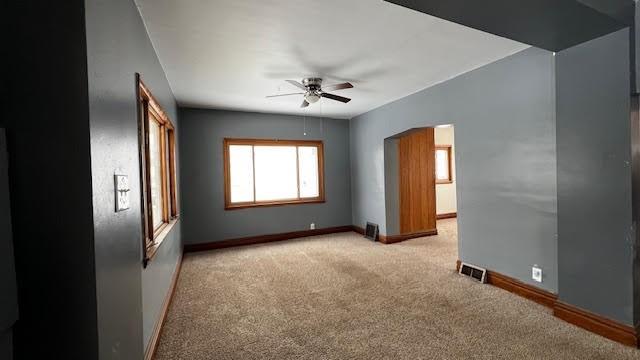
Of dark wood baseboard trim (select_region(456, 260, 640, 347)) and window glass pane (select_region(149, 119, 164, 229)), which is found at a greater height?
window glass pane (select_region(149, 119, 164, 229))

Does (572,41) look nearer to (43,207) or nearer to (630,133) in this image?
(630,133)

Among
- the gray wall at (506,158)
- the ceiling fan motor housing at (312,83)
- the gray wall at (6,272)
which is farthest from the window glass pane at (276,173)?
the gray wall at (6,272)

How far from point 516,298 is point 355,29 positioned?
2969 mm

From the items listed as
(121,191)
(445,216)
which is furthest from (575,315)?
(445,216)

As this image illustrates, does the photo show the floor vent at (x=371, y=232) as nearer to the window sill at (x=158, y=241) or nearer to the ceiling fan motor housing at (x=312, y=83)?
the ceiling fan motor housing at (x=312, y=83)

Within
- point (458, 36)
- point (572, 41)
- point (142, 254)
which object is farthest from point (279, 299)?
point (572, 41)

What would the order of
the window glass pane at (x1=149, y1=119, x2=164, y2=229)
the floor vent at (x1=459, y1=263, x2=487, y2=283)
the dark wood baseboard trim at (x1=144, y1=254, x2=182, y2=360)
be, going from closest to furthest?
1. the dark wood baseboard trim at (x1=144, y1=254, x2=182, y2=360)
2. the window glass pane at (x1=149, y1=119, x2=164, y2=229)
3. the floor vent at (x1=459, y1=263, x2=487, y2=283)

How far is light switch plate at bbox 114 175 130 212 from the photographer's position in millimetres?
1318

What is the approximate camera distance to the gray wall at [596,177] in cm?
202

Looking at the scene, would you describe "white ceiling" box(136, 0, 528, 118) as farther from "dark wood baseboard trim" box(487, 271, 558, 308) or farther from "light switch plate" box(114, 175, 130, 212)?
"dark wood baseboard trim" box(487, 271, 558, 308)

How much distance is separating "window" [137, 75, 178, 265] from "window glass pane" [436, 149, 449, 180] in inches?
243

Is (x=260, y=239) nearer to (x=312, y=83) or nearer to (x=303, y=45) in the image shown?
(x=312, y=83)

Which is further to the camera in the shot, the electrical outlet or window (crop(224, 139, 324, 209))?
window (crop(224, 139, 324, 209))

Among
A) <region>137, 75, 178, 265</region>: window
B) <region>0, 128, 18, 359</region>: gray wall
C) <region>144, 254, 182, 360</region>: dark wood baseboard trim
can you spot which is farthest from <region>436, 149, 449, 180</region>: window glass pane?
<region>0, 128, 18, 359</region>: gray wall
